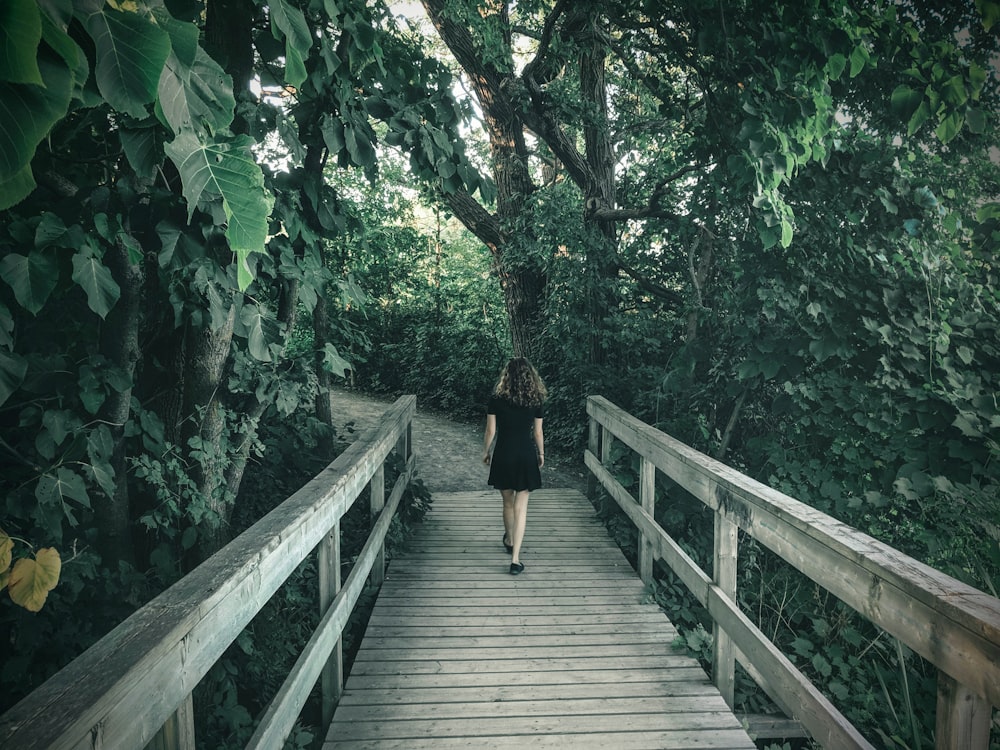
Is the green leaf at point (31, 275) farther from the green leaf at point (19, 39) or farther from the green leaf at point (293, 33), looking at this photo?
the green leaf at point (19, 39)

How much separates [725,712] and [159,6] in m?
3.38

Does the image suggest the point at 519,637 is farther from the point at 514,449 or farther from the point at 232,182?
the point at 232,182

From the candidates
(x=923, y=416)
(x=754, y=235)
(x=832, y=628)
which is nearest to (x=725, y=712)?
(x=832, y=628)

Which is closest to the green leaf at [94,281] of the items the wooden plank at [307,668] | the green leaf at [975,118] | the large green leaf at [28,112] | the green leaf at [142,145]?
the green leaf at [142,145]

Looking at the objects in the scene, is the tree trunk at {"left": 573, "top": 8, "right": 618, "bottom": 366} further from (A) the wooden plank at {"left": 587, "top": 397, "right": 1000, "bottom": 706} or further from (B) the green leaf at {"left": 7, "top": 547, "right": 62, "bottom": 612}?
(B) the green leaf at {"left": 7, "top": 547, "right": 62, "bottom": 612}

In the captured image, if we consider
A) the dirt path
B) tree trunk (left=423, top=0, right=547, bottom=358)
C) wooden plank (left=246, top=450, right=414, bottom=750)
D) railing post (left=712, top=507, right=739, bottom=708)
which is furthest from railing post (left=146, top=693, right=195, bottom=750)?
tree trunk (left=423, top=0, right=547, bottom=358)

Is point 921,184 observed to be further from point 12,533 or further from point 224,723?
point 12,533

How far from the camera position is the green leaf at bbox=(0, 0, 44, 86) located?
883mm

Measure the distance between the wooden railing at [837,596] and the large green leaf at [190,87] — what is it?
2.20 m

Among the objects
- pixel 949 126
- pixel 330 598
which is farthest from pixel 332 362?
pixel 949 126

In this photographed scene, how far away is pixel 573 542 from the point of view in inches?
200

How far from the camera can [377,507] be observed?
158 inches

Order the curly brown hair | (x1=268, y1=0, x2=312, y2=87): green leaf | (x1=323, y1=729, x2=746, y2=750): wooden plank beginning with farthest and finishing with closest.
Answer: the curly brown hair
(x1=323, y1=729, x2=746, y2=750): wooden plank
(x1=268, y1=0, x2=312, y2=87): green leaf

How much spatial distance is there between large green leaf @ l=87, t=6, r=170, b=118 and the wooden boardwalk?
2.54 meters
